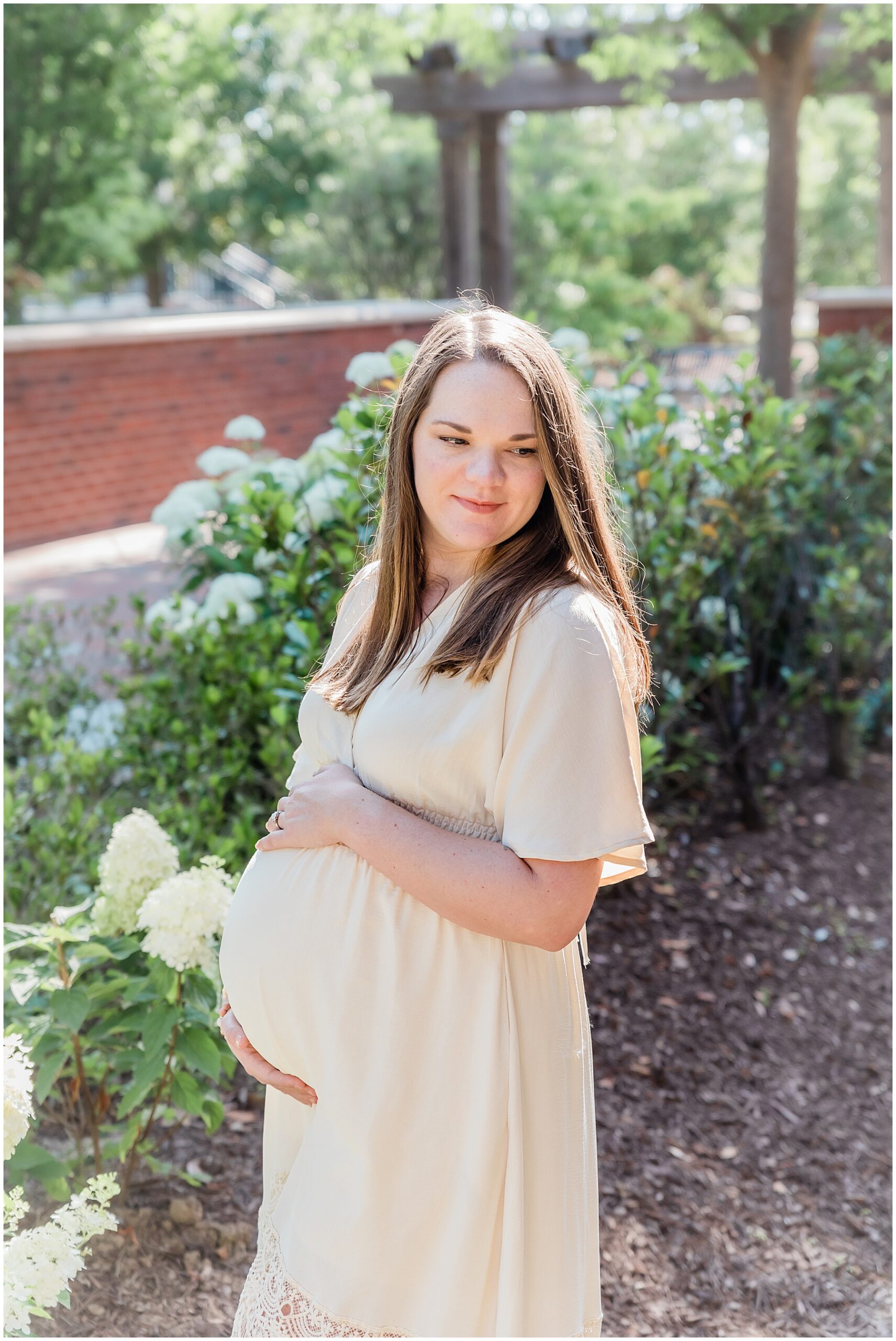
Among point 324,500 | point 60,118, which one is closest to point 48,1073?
point 324,500

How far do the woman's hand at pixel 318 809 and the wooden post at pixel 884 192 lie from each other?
11.5 m

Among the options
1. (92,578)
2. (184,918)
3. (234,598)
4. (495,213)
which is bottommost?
(184,918)

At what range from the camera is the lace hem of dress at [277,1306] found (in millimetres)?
1684

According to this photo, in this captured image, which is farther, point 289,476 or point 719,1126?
point 289,476

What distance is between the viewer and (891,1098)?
3545mm

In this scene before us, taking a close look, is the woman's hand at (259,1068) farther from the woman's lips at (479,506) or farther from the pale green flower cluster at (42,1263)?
the woman's lips at (479,506)

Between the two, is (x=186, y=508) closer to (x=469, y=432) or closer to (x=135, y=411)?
(x=469, y=432)

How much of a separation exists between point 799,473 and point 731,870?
160 centimetres

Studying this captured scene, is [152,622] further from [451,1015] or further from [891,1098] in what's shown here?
[891,1098]

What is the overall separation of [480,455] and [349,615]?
477mm

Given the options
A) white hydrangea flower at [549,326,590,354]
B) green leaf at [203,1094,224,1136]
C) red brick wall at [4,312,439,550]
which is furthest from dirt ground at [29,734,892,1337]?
red brick wall at [4,312,439,550]

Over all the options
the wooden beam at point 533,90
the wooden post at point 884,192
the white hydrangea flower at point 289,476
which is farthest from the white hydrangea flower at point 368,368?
the wooden post at point 884,192

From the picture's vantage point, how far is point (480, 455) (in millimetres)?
1611

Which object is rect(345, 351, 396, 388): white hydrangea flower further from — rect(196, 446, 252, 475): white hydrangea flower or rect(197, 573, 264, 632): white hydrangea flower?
rect(197, 573, 264, 632): white hydrangea flower
